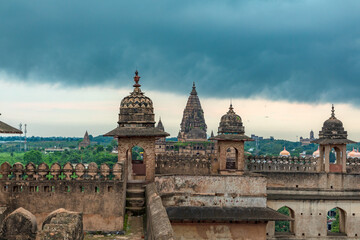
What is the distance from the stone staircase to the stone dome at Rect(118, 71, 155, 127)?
2400mm

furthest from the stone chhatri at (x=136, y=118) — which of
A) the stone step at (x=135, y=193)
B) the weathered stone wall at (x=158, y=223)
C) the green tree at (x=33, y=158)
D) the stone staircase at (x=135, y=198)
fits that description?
the green tree at (x=33, y=158)

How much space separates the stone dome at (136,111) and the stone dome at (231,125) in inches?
209

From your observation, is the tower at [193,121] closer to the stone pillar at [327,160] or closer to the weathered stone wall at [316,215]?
the stone pillar at [327,160]

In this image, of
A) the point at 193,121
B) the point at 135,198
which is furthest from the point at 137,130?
the point at 193,121

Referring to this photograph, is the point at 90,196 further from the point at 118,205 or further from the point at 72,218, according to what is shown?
the point at 72,218

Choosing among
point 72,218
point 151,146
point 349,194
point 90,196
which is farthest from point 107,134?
point 349,194

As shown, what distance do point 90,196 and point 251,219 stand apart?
6664mm

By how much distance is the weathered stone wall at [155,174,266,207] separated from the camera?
67.0ft

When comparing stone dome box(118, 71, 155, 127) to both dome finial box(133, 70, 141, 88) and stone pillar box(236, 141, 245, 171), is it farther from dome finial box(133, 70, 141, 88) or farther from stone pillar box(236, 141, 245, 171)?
stone pillar box(236, 141, 245, 171)

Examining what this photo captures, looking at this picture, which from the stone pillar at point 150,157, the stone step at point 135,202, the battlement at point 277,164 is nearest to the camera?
the stone step at point 135,202

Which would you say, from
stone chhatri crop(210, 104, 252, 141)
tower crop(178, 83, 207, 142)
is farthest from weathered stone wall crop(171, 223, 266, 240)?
tower crop(178, 83, 207, 142)

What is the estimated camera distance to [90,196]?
17.2 metres

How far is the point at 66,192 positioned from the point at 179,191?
5.04 meters

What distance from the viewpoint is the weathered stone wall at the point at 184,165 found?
80.6ft
